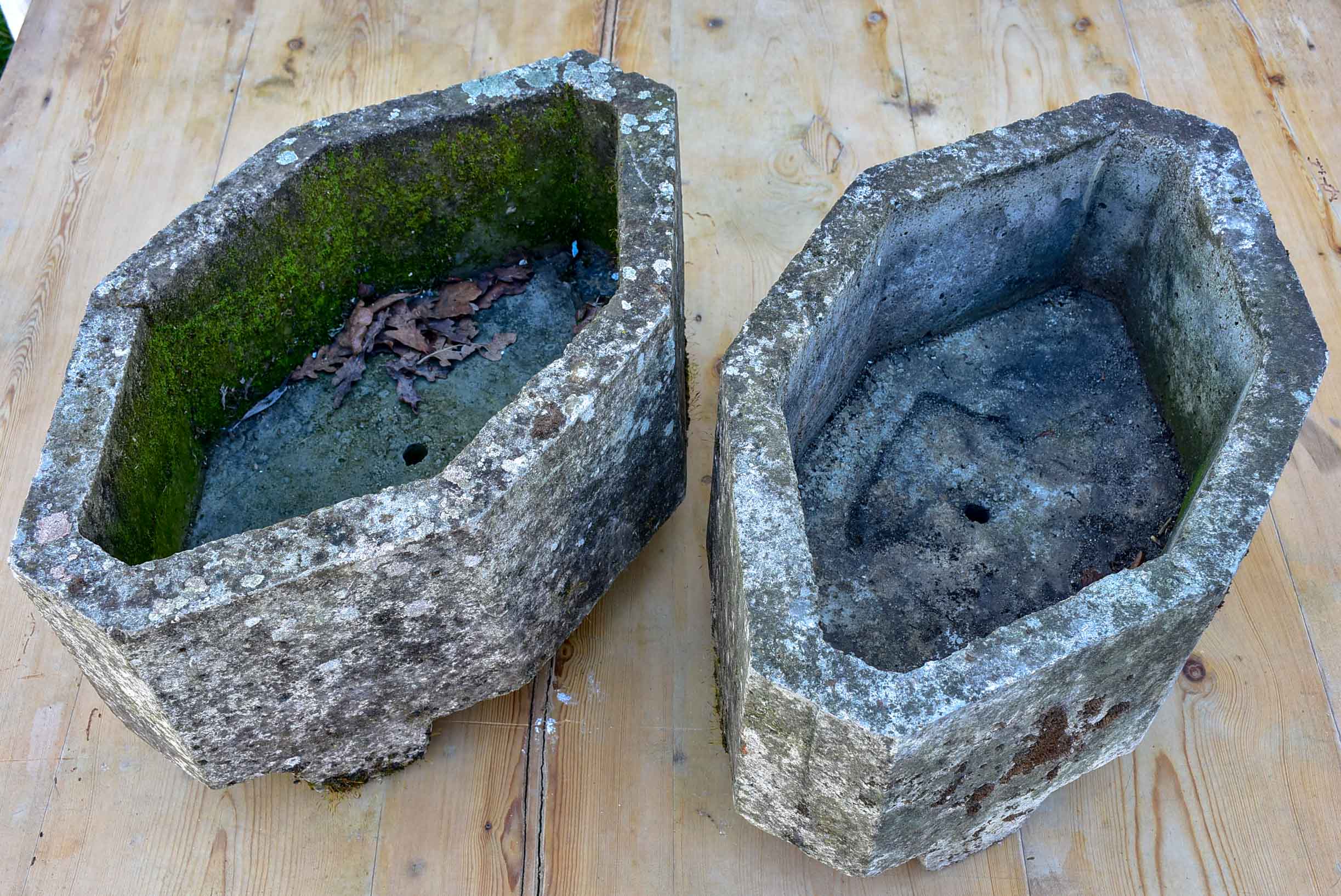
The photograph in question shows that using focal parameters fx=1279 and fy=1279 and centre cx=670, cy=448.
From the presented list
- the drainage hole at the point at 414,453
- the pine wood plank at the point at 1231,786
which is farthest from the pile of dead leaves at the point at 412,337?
the pine wood plank at the point at 1231,786

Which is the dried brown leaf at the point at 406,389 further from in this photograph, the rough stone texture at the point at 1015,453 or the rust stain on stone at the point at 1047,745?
the rust stain on stone at the point at 1047,745

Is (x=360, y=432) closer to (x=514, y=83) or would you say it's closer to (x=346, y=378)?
(x=346, y=378)

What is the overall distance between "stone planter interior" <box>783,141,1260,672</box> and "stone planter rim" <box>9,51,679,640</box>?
43 cm

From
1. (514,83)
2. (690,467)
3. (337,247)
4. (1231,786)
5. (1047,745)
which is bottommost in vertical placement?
(1231,786)

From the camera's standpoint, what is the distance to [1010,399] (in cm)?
304

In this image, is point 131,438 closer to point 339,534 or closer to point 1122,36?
point 339,534

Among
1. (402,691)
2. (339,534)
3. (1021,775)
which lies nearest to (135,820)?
(402,691)

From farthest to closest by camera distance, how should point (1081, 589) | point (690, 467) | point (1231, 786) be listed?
1. point (690, 467)
2. point (1231, 786)
3. point (1081, 589)

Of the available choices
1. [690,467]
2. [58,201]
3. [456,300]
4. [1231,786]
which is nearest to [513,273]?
[456,300]

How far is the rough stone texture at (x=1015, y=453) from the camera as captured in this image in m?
2.10

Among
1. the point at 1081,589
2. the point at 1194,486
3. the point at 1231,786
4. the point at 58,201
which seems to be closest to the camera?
the point at 1081,589

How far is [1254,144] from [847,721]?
9.27 ft

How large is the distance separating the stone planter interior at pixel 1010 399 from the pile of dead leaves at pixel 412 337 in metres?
0.92

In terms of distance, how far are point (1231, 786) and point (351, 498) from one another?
2.01 meters
